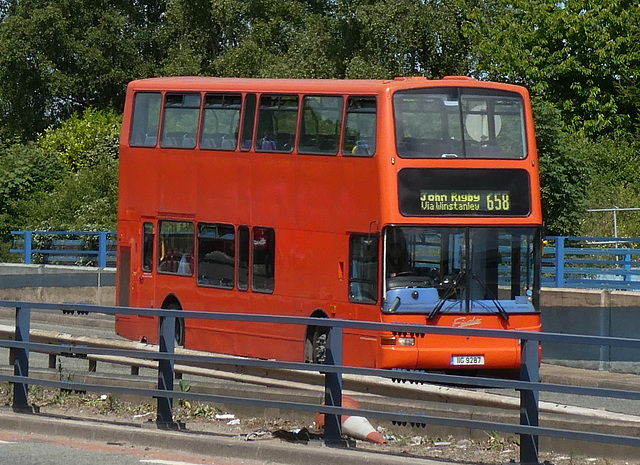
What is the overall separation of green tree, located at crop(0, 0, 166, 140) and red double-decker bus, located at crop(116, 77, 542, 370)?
43.1 metres

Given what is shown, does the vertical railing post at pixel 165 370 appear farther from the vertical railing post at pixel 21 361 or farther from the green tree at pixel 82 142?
the green tree at pixel 82 142

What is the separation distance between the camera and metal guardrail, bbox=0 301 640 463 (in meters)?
7.91

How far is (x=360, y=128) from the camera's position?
17078 mm

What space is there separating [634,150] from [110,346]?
32.6 metres

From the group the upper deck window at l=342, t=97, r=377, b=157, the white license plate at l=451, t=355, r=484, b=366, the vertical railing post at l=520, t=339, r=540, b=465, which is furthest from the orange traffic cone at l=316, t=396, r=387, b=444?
the upper deck window at l=342, t=97, r=377, b=157

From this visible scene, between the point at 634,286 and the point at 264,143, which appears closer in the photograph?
the point at 264,143

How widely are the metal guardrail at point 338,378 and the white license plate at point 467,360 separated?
6.60 metres

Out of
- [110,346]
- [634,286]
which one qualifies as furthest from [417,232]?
[634,286]

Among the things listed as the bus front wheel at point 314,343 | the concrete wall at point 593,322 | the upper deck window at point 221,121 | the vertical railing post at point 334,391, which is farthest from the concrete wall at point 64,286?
the vertical railing post at point 334,391

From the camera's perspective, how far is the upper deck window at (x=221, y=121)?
19.3 meters

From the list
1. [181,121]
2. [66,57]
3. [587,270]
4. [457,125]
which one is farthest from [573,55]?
[457,125]

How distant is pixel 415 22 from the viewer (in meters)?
46.8

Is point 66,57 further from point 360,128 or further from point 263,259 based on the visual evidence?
point 360,128

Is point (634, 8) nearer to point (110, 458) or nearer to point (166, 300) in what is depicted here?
point (166, 300)
